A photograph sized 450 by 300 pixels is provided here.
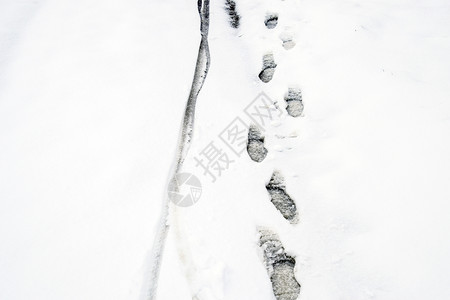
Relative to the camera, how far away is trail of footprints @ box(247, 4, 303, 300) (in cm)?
194

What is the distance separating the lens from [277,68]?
3512mm

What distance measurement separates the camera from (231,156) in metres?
2.68

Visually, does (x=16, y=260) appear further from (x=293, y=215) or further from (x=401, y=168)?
(x=401, y=168)

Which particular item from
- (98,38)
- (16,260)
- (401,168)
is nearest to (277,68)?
(401,168)

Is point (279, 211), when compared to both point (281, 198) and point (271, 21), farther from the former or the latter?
point (271, 21)

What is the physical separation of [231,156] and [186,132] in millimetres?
571

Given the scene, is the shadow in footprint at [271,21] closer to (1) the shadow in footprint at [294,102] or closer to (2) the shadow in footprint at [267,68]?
(2) the shadow in footprint at [267,68]

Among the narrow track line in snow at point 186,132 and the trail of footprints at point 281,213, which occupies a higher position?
the narrow track line in snow at point 186,132

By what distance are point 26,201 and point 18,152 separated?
2.13 feet

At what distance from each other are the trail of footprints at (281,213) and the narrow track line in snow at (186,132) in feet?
2.23

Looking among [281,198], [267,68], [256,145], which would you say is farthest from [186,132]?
[267,68]

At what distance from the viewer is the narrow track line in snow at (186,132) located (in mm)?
1952

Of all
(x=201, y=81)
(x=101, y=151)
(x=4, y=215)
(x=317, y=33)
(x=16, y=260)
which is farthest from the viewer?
(x=317, y=33)

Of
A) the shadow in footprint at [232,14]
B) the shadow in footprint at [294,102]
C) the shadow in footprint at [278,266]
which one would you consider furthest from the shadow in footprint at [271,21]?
the shadow in footprint at [278,266]
